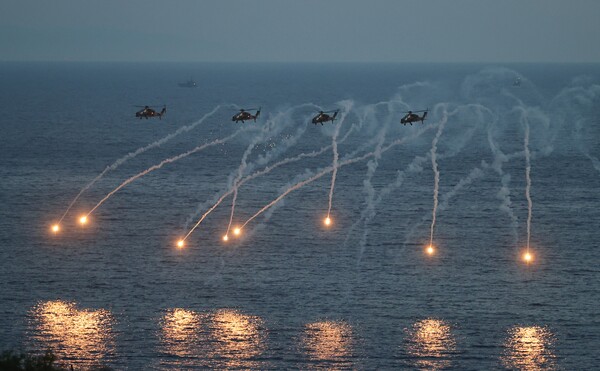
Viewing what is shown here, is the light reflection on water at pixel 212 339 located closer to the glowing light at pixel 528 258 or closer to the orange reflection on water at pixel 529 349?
the orange reflection on water at pixel 529 349

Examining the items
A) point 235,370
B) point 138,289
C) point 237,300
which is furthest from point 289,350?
point 138,289

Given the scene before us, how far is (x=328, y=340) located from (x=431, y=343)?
13.9 metres

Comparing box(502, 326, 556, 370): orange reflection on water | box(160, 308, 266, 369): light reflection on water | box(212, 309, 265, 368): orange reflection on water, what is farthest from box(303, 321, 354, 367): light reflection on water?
box(502, 326, 556, 370): orange reflection on water

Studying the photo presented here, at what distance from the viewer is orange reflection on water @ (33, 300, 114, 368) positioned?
497 ft

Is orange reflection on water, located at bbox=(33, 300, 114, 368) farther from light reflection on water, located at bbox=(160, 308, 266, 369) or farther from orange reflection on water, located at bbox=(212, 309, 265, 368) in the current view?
orange reflection on water, located at bbox=(212, 309, 265, 368)

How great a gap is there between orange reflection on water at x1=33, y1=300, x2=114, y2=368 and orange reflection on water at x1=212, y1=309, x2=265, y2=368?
14.8 m

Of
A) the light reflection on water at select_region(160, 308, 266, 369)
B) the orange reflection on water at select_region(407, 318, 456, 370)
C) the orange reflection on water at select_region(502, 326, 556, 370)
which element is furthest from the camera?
the orange reflection on water at select_region(407, 318, 456, 370)

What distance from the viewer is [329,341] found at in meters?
157

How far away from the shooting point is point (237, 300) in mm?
173500

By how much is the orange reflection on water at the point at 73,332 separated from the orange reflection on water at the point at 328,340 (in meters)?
26.7

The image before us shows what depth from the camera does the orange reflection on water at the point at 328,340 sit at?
15188cm

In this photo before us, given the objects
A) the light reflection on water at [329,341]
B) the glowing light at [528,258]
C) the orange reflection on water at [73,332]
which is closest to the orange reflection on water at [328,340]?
the light reflection on water at [329,341]

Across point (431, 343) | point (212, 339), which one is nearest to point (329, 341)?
point (431, 343)

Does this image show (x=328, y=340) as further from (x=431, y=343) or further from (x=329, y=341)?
(x=431, y=343)
